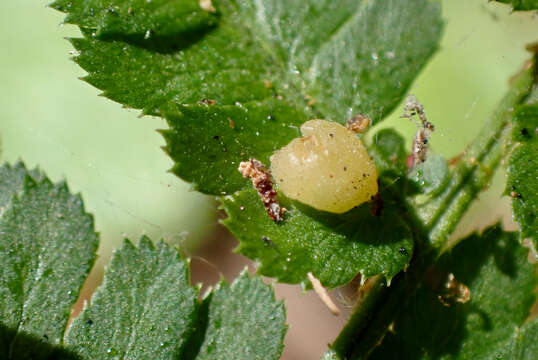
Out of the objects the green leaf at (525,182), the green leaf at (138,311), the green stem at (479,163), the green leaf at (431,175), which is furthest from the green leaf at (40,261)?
the green leaf at (525,182)

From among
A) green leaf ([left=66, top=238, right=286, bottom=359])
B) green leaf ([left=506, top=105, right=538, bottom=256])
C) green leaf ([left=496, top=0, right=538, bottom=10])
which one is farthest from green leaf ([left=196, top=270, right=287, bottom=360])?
green leaf ([left=496, top=0, right=538, bottom=10])

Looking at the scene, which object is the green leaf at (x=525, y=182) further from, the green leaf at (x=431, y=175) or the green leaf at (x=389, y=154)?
the green leaf at (x=389, y=154)

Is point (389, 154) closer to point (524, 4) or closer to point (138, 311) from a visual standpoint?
point (524, 4)

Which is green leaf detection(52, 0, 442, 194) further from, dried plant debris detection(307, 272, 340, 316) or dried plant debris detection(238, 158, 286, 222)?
dried plant debris detection(307, 272, 340, 316)

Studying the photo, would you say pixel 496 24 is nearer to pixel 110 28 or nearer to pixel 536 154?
pixel 536 154

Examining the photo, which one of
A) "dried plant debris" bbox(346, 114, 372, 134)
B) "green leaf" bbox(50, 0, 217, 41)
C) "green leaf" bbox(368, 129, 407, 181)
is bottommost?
"green leaf" bbox(368, 129, 407, 181)

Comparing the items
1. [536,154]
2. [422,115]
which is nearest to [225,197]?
[422,115]

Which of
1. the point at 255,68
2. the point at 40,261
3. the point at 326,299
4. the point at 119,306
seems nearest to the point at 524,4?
the point at 255,68
